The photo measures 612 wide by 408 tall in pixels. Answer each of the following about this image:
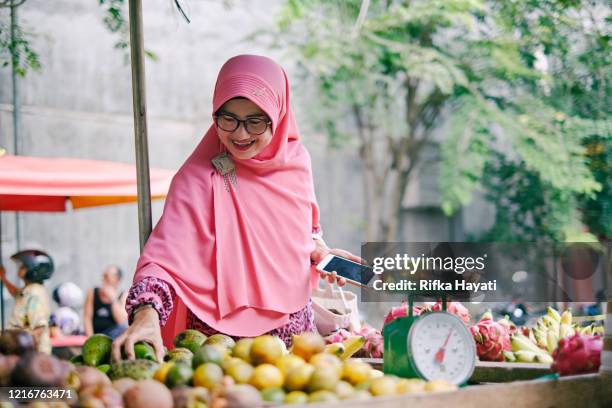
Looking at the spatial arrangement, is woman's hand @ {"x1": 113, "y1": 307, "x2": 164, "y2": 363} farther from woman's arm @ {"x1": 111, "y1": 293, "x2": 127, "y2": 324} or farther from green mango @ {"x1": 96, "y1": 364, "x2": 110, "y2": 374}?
woman's arm @ {"x1": 111, "y1": 293, "x2": 127, "y2": 324}

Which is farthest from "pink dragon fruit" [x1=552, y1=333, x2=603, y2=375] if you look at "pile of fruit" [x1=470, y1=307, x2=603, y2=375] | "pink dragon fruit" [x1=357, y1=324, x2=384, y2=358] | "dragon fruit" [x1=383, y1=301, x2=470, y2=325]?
"pink dragon fruit" [x1=357, y1=324, x2=384, y2=358]

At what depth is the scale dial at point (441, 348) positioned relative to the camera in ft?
5.82

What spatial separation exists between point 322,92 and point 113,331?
4223 millimetres

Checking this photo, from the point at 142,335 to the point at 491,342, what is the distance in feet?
4.21

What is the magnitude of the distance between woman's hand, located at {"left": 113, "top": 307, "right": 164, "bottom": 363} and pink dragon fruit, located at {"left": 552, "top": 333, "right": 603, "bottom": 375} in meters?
1.13

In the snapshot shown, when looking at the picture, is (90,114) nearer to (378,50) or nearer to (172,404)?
(378,50)

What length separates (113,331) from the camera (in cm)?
617

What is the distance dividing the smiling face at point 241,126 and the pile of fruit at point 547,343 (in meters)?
1.07

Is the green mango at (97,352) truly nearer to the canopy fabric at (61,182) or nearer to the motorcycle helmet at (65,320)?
the canopy fabric at (61,182)

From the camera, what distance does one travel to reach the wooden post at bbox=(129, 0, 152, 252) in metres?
2.62

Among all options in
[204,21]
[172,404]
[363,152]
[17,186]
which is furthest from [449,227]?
[172,404]

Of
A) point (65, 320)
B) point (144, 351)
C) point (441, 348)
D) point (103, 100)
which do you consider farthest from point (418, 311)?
point (103, 100)

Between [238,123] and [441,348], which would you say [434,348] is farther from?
[238,123]

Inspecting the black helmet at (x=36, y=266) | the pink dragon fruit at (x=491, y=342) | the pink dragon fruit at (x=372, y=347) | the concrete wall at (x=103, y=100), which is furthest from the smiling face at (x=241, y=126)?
the concrete wall at (x=103, y=100)
